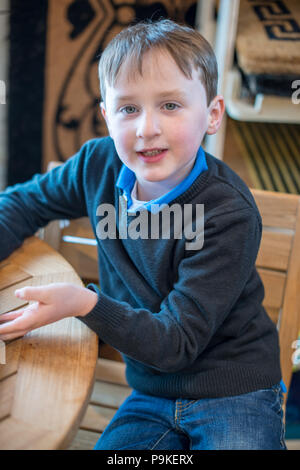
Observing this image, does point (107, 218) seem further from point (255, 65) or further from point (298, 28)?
point (298, 28)

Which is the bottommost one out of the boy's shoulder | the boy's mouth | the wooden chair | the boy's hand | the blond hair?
the wooden chair

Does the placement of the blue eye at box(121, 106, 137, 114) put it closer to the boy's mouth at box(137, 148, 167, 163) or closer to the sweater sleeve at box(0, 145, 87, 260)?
the boy's mouth at box(137, 148, 167, 163)

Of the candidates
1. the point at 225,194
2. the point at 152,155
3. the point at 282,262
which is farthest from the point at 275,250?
the point at 152,155

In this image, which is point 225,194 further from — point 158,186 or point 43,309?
point 43,309

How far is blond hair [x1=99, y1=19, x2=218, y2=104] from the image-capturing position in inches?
29.8

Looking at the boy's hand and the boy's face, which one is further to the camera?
the boy's face

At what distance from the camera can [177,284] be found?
0.78 m

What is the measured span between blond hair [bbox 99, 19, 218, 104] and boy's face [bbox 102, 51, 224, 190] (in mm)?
12

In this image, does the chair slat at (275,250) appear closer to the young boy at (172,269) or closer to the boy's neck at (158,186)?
the young boy at (172,269)

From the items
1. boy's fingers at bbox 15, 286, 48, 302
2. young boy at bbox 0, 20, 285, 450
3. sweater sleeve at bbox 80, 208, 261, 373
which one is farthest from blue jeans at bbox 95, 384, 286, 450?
boy's fingers at bbox 15, 286, 48, 302

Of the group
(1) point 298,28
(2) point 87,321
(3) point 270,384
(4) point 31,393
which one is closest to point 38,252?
(2) point 87,321

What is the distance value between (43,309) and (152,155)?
0.32m

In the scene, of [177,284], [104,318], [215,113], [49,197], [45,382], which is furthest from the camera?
[49,197]

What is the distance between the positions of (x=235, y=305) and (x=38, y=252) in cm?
39
